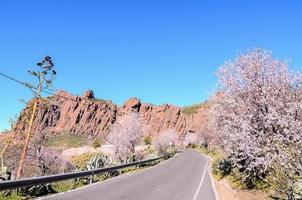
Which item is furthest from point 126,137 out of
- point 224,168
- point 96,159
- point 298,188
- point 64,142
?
point 64,142

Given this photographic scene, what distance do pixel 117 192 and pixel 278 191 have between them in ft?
21.8

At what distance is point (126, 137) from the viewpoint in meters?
64.1

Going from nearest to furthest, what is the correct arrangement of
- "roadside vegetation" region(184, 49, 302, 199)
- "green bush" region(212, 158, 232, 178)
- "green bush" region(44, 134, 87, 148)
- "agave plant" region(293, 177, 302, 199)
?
"agave plant" region(293, 177, 302, 199) → "roadside vegetation" region(184, 49, 302, 199) → "green bush" region(212, 158, 232, 178) → "green bush" region(44, 134, 87, 148)

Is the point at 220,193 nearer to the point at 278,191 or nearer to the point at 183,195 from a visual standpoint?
the point at 183,195

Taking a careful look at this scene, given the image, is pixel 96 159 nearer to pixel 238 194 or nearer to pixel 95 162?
pixel 95 162

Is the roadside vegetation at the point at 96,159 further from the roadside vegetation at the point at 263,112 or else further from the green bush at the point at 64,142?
the green bush at the point at 64,142

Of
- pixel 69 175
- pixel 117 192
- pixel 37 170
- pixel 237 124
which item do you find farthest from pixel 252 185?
pixel 37 170

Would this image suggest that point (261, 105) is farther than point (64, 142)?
No

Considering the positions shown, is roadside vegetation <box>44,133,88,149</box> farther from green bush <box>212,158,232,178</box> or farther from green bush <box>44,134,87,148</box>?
green bush <box>212,158,232,178</box>

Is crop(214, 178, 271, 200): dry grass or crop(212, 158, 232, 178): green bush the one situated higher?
crop(212, 158, 232, 178): green bush

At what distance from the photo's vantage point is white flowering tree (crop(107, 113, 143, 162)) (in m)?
63.0

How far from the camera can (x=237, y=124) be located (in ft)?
64.3

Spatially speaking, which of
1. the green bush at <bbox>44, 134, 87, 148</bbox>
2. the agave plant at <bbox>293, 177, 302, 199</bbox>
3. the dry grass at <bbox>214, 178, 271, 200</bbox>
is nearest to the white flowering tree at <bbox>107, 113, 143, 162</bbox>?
the dry grass at <bbox>214, 178, 271, 200</bbox>

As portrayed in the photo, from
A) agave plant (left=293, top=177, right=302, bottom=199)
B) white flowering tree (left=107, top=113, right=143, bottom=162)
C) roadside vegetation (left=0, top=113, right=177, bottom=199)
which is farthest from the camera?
white flowering tree (left=107, top=113, right=143, bottom=162)
